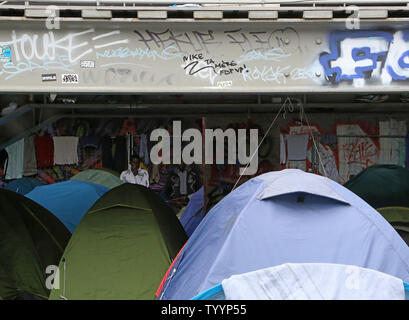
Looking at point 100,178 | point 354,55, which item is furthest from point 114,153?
point 354,55

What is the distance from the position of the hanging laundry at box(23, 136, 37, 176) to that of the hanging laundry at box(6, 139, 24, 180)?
4.8 inches

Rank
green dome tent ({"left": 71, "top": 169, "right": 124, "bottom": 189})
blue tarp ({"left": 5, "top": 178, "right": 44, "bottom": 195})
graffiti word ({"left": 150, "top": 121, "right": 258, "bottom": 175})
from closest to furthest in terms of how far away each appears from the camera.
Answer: green dome tent ({"left": 71, "top": 169, "right": 124, "bottom": 189})
blue tarp ({"left": 5, "top": 178, "right": 44, "bottom": 195})
graffiti word ({"left": 150, "top": 121, "right": 258, "bottom": 175})

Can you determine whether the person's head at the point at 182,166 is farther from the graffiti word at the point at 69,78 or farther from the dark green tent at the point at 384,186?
the graffiti word at the point at 69,78

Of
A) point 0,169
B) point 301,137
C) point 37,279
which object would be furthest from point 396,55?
point 0,169

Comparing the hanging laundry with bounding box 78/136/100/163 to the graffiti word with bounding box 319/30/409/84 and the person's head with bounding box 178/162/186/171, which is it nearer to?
the person's head with bounding box 178/162/186/171

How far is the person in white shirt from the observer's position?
1334 centimetres

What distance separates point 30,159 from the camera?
13.5 metres

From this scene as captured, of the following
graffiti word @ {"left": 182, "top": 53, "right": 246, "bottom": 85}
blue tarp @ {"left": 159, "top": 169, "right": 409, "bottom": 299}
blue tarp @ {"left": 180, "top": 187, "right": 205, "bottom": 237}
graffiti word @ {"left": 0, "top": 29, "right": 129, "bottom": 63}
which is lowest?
blue tarp @ {"left": 180, "top": 187, "right": 205, "bottom": 237}

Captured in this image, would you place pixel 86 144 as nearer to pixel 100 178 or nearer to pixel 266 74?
pixel 100 178

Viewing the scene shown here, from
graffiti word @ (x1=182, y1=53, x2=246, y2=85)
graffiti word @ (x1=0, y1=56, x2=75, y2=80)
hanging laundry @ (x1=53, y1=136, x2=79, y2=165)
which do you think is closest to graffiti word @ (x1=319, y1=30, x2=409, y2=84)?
graffiti word @ (x1=182, y1=53, x2=246, y2=85)

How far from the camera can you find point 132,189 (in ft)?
20.4

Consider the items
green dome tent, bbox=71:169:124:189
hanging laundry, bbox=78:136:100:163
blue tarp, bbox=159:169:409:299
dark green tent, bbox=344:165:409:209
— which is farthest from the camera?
hanging laundry, bbox=78:136:100:163
